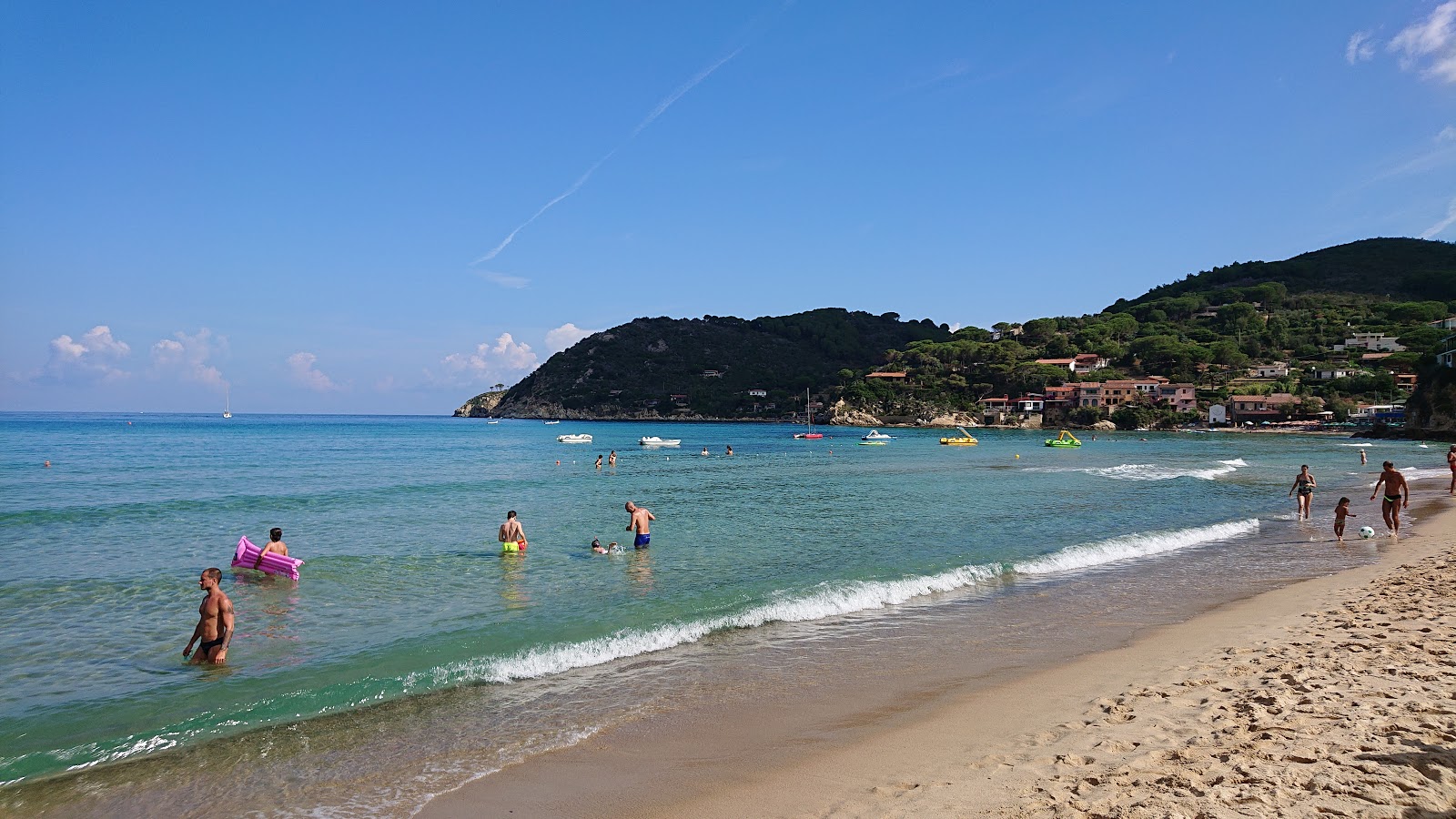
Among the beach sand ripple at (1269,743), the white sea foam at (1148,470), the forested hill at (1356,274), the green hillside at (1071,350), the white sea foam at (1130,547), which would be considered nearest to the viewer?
the beach sand ripple at (1269,743)

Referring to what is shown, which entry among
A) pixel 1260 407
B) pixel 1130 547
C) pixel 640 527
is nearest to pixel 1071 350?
pixel 1260 407

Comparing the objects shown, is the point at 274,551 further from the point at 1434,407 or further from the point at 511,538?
the point at 1434,407

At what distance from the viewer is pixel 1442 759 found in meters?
4.57

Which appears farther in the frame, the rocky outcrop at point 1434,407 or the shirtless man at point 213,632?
the rocky outcrop at point 1434,407

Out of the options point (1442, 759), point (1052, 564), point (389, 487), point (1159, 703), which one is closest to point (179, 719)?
point (1159, 703)

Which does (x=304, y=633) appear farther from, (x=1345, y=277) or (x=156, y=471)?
(x=1345, y=277)

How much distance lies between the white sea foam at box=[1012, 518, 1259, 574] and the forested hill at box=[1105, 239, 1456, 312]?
6283 inches

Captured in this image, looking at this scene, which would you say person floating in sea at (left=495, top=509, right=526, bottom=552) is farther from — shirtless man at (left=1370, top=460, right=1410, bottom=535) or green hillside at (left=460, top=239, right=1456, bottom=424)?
green hillside at (left=460, top=239, right=1456, bottom=424)

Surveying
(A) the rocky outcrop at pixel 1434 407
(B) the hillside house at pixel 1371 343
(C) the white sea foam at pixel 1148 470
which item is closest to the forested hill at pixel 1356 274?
(B) the hillside house at pixel 1371 343

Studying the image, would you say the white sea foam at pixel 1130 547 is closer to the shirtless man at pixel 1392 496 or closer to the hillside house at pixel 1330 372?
the shirtless man at pixel 1392 496

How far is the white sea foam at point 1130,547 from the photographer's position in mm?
14359

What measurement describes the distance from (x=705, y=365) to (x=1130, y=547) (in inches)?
6435

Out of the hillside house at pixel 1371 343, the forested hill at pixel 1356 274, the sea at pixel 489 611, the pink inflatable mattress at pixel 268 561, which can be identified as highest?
the forested hill at pixel 1356 274

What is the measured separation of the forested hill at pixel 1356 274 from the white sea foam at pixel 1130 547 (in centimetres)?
15960
